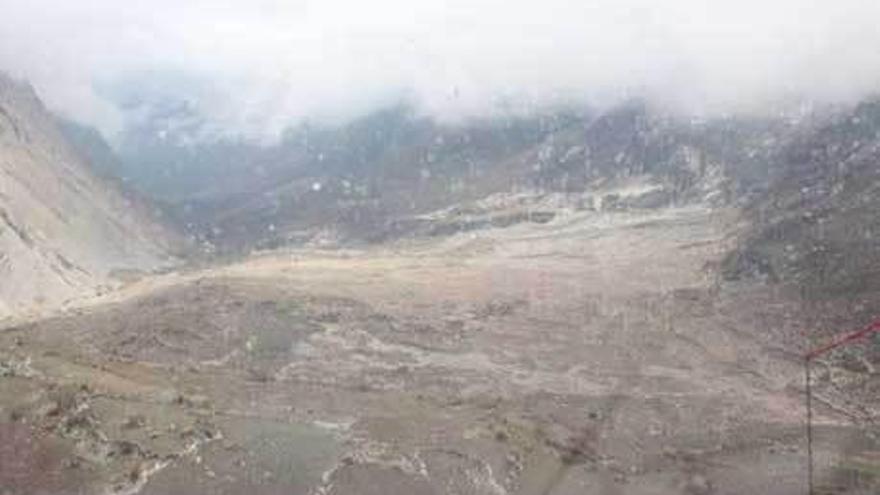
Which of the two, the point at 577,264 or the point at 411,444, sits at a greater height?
the point at 411,444

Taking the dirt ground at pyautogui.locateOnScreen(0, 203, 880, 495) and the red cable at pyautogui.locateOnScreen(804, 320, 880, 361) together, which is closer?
the dirt ground at pyautogui.locateOnScreen(0, 203, 880, 495)

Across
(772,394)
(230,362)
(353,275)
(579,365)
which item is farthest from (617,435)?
(353,275)

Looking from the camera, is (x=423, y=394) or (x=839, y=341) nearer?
(x=423, y=394)

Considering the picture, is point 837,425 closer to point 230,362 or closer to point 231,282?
point 230,362

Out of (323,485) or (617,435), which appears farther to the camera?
(617,435)

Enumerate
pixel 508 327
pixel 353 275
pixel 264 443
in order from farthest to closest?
1. pixel 353 275
2. pixel 508 327
3. pixel 264 443

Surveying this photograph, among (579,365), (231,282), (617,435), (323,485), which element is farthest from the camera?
(231,282)

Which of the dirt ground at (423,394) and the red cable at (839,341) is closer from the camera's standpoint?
the dirt ground at (423,394)

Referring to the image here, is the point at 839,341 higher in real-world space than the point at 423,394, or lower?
lower
